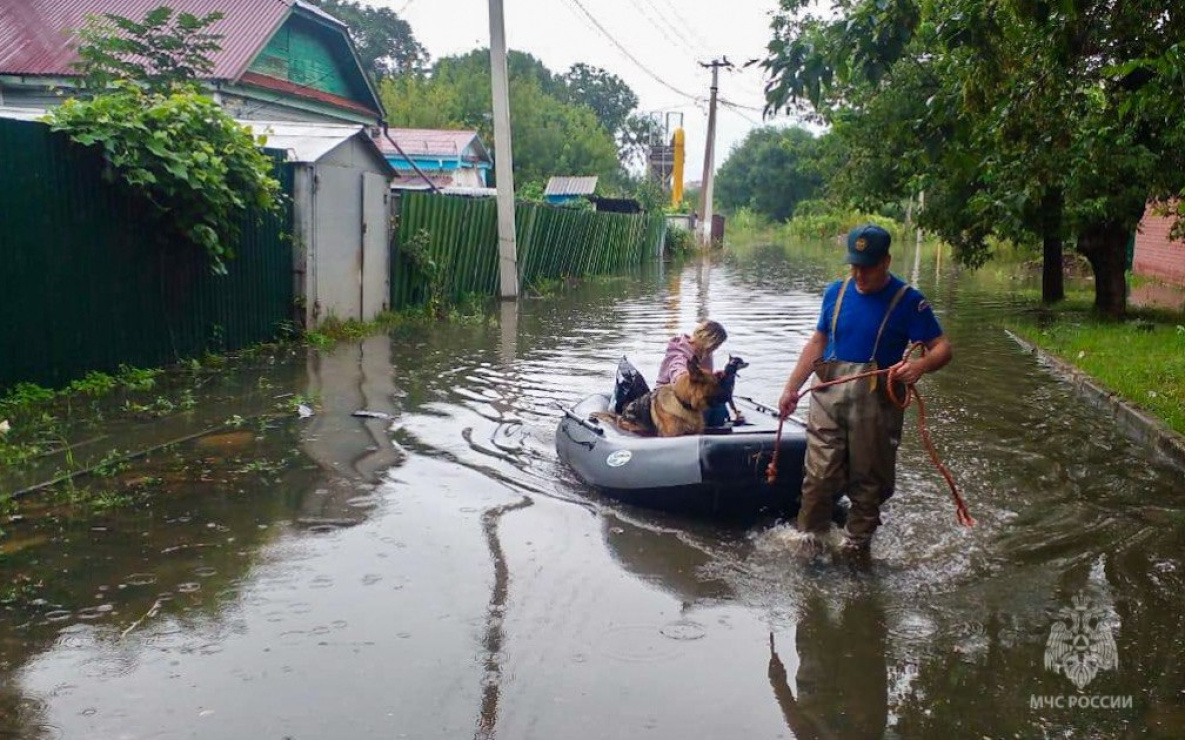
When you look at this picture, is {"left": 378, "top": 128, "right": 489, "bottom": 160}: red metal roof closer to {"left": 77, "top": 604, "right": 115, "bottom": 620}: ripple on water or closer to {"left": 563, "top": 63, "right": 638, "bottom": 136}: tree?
{"left": 77, "top": 604, "right": 115, "bottom": 620}: ripple on water

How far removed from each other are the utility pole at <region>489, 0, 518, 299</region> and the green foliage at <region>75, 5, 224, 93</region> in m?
5.58

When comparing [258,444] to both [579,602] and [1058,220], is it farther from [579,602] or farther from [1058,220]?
[1058,220]

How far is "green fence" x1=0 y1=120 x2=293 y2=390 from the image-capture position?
914cm

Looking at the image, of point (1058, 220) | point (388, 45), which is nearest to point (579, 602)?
point (1058, 220)

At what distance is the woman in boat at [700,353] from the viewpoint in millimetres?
7383

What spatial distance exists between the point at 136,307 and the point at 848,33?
7.14 meters

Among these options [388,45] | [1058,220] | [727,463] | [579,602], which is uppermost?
[388,45]

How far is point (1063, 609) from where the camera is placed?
218 inches

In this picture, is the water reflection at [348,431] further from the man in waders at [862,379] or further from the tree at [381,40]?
the tree at [381,40]

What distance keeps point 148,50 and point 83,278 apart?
17.2 ft

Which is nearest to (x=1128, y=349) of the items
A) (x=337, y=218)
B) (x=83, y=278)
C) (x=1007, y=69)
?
(x=1007, y=69)

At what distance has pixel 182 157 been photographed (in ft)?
33.7

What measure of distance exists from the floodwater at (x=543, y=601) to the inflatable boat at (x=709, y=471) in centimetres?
15

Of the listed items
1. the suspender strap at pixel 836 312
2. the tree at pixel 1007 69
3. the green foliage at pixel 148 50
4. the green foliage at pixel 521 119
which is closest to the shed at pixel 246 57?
the green foliage at pixel 148 50
